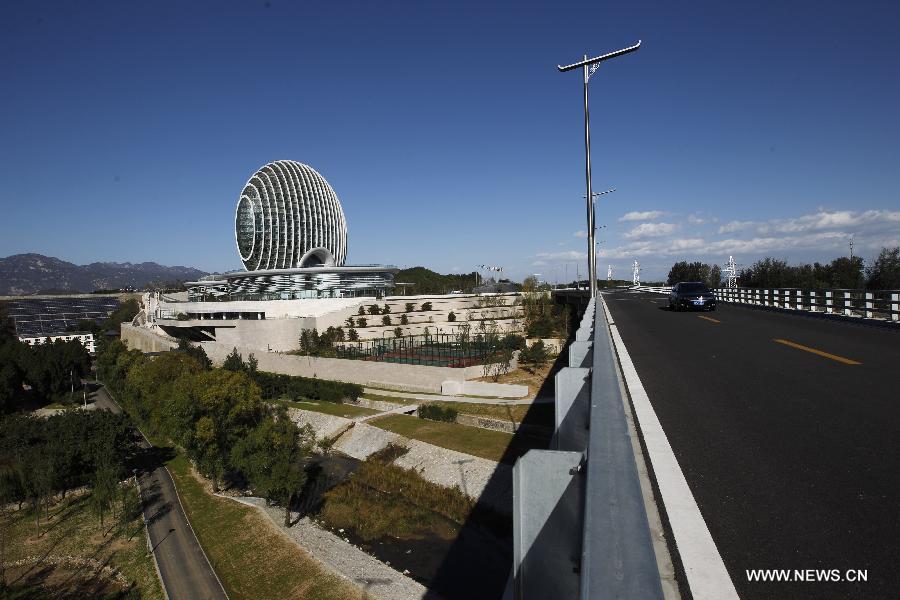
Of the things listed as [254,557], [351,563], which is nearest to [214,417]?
[254,557]

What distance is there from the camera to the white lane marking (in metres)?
1.97

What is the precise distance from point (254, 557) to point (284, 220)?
2356 inches

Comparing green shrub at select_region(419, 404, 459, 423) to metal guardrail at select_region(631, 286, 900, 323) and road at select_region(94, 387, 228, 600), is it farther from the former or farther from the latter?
metal guardrail at select_region(631, 286, 900, 323)

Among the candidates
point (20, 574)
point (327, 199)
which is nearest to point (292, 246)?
point (327, 199)

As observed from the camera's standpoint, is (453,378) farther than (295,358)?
No

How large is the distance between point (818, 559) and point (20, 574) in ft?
103

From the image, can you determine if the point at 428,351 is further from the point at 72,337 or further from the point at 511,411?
the point at 72,337

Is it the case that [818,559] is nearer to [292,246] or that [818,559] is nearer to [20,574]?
[20,574]

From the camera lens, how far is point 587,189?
18922mm

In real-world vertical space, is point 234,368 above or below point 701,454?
below

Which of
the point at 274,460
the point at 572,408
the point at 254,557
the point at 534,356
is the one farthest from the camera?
the point at 534,356

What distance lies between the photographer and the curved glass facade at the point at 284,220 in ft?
243

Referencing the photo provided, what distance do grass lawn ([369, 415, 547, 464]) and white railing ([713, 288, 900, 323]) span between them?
449 inches

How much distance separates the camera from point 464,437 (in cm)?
2688
